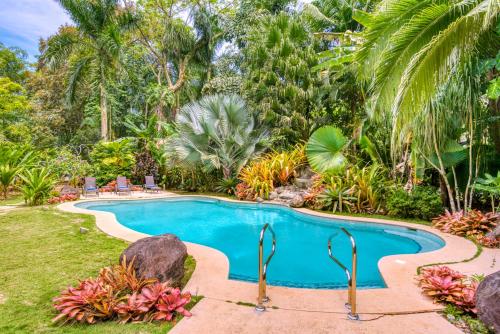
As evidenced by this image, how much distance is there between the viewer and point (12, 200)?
470 inches

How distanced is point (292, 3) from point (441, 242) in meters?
16.7

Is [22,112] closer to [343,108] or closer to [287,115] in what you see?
[287,115]

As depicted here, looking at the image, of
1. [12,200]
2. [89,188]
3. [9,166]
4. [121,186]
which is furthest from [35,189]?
[121,186]

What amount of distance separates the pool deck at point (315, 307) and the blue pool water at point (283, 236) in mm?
516

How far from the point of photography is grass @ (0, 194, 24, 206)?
37.3 ft

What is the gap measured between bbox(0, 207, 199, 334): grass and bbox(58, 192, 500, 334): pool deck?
12.8 inches

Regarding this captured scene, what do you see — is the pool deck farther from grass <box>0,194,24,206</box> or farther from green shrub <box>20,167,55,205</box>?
grass <box>0,194,24,206</box>

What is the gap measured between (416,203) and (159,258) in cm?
728

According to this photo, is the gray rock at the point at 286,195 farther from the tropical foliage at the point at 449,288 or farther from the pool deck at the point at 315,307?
the tropical foliage at the point at 449,288

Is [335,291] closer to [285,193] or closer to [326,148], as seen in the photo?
[326,148]

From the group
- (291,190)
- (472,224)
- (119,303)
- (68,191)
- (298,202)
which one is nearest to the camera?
(119,303)

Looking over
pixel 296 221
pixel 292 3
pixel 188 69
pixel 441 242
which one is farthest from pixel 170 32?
pixel 441 242

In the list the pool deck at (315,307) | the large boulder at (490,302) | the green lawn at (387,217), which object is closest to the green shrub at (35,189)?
the pool deck at (315,307)

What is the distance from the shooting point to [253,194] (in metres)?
12.5
